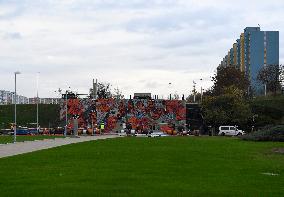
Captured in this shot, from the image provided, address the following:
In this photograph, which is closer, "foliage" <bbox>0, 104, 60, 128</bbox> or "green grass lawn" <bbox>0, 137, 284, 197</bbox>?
"green grass lawn" <bbox>0, 137, 284, 197</bbox>

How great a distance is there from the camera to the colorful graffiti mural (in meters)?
112

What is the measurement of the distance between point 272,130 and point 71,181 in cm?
4249

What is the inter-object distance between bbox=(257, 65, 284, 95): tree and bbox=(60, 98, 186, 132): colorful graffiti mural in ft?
70.2

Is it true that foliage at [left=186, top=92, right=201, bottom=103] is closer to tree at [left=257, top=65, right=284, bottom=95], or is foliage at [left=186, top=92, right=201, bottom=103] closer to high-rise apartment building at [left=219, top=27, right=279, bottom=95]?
high-rise apartment building at [left=219, top=27, right=279, bottom=95]

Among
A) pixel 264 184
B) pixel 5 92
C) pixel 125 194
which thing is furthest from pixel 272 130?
pixel 5 92

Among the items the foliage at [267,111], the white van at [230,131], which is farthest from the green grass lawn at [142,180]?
the foliage at [267,111]

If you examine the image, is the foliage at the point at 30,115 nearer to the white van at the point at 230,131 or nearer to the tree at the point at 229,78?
the tree at the point at 229,78

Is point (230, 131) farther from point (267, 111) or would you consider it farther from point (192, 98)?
point (192, 98)

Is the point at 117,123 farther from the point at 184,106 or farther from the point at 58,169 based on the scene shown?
the point at 58,169

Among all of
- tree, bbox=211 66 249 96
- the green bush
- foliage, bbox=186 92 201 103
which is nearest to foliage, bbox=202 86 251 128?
tree, bbox=211 66 249 96

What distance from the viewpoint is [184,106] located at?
4333 inches

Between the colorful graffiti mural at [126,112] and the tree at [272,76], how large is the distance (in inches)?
843

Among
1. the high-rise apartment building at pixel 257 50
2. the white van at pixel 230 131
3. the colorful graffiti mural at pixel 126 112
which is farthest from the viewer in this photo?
the high-rise apartment building at pixel 257 50

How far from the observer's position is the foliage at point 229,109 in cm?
9606
